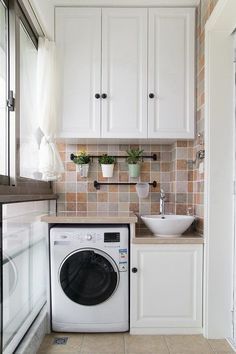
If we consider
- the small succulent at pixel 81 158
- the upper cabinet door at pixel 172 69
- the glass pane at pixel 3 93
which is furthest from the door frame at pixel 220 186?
the glass pane at pixel 3 93

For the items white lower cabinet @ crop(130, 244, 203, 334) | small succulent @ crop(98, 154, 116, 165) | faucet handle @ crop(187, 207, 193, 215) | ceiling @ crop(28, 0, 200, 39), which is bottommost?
white lower cabinet @ crop(130, 244, 203, 334)

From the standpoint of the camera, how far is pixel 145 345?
2195 mm

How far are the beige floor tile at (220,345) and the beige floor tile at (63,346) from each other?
95 cm

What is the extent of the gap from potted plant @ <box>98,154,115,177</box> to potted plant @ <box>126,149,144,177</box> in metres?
0.17

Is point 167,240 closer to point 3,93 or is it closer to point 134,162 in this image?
point 134,162

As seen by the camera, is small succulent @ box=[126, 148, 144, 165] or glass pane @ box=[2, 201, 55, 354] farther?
small succulent @ box=[126, 148, 144, 165]

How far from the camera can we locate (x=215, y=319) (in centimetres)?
228

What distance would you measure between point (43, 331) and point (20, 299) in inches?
19.0

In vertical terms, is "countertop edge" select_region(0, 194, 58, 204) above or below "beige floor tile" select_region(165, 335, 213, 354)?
above

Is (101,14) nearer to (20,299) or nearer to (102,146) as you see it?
(102,146)

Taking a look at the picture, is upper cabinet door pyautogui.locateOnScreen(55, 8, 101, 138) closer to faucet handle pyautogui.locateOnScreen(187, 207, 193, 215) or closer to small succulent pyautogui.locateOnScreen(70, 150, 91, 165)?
small succulent pyautogui.locateOnScreen(70, 150, 91, 165)

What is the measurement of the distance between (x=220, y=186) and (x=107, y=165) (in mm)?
1032

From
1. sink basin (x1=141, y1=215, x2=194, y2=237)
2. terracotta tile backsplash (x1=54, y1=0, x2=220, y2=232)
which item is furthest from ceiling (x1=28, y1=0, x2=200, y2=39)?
sink basin (x1=141, y1=215, x2=194, y2=237)

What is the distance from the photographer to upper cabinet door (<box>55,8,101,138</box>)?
255 cm
